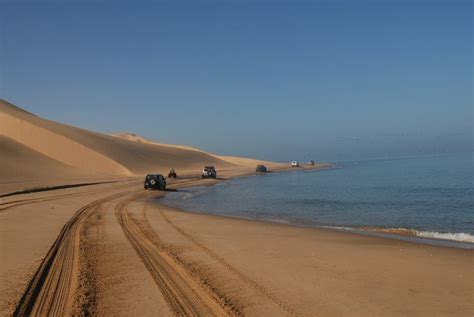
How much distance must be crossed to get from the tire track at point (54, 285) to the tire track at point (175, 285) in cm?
163

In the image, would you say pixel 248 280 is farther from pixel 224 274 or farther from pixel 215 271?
pixel 215 271

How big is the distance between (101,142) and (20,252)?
330 feet

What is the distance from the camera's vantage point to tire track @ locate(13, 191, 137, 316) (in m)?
7.13

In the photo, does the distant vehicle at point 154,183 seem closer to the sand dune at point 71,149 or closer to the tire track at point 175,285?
the tire track at point 175,285

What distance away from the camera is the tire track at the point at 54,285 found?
713 centimetres

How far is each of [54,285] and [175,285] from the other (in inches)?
92.9

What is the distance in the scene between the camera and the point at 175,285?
8453 millimetres

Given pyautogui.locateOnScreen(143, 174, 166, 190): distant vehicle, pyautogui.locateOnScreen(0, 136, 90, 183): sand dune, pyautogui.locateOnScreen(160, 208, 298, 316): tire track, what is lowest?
pyautogui.locateOnScreen(160, 208, 298, 316): tire track

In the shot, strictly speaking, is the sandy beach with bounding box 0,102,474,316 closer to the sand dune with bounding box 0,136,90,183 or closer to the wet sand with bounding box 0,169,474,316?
the wet sand with bounding box 0,169,474,316

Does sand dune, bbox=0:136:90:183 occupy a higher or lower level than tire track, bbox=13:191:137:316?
higher

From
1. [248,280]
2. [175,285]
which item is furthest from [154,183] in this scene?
[175,285]

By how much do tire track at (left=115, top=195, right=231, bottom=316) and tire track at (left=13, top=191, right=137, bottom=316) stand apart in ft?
5.35

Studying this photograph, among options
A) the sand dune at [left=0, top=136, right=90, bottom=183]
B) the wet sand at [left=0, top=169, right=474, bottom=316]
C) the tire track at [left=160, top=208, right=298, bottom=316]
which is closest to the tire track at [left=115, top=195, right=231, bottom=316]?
the wet sand at [left=0, top=169, right=474, bottom=316]

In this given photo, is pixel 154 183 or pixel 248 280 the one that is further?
pixel 154 183
